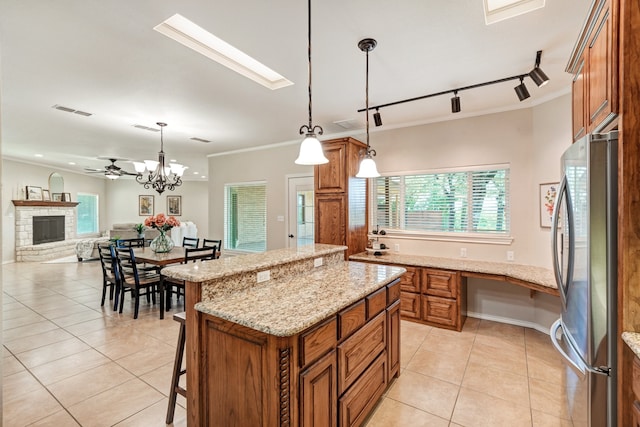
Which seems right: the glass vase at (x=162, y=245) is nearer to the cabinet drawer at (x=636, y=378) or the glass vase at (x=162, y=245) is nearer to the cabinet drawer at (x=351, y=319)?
the cabinet drawer at (x=351, y=319)

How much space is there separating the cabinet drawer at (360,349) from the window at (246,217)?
4.25 meters

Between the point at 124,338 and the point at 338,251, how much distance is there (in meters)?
2.66

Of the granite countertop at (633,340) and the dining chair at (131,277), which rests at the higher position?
the granite countertop at (633,340)

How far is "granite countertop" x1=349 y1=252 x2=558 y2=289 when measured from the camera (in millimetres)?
3168

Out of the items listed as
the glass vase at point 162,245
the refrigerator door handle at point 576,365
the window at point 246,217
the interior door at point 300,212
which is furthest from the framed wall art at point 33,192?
the refrigerator door handle at point 576,365

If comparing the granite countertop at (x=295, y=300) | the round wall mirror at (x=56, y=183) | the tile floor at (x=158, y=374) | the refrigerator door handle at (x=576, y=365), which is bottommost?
the tile floor at (x=158, y=374)

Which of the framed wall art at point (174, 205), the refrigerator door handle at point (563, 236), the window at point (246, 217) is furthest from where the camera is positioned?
the framed wall art at point (174, 205)

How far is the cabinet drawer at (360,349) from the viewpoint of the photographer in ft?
5.89

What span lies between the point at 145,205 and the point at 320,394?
41.5 ft

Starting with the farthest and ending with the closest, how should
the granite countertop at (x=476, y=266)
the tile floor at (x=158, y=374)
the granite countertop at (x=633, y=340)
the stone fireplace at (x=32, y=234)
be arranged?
1. the stone fireplace at (x=32, y=234)
2. the granite countertop at (x=476, y=266)
3. the tile floor at (x=158, y=374)
4. the granite countertop at (x=633, y=340)

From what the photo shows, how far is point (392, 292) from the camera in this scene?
252cm

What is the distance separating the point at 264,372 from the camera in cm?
146

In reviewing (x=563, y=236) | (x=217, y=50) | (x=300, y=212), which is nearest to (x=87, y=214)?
(x=300, y=212)

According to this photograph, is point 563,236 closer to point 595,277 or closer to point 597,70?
point 595,277
